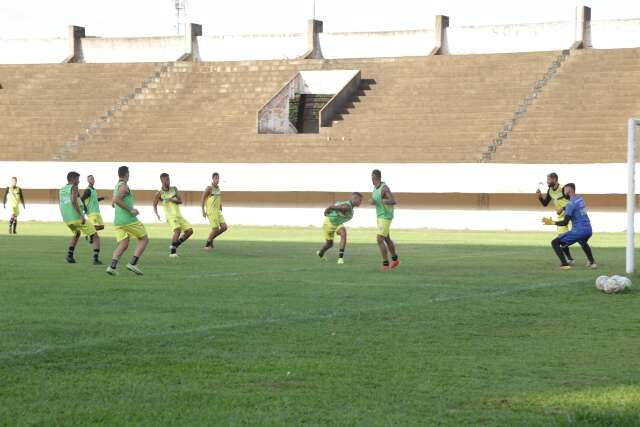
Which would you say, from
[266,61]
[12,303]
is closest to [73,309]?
[12,303]

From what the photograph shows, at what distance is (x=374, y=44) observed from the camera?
58844 mm

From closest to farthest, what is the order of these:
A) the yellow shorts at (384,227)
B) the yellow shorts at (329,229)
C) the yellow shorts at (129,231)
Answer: the yellow shorts at (129,231) → the yellow shorts at (384,227) → the yellow shorts at (329,229)

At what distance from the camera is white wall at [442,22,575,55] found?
54656 mm

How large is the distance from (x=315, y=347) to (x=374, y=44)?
48.3 m

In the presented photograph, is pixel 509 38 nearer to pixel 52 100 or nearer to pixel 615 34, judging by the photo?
pixel 615 34

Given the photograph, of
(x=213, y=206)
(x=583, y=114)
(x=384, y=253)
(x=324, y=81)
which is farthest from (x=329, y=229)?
(x=324, y=81)

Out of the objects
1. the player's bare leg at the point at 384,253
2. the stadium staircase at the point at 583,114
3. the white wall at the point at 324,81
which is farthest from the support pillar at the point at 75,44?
the player's bare leg at the point at 384,253

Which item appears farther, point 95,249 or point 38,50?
point 38,50

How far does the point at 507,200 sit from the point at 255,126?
13285mm

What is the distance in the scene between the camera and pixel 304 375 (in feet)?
33.0

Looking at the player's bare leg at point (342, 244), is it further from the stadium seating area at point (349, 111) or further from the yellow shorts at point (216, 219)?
the stadium seating area at point (349, 111)

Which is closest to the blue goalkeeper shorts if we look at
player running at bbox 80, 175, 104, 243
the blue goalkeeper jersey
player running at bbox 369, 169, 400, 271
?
the blue goalkeeper jersey

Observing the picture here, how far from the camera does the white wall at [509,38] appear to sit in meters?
54.7

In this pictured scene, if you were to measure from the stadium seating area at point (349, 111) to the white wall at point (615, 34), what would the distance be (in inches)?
61.9
